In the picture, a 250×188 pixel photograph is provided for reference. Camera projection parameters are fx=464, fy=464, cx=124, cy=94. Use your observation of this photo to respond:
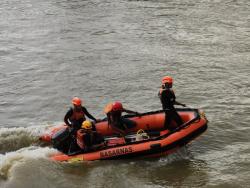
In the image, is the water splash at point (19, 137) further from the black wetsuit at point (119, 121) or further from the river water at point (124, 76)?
the black wetsuit at point (119, 121)

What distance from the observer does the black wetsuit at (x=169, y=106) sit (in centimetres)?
1195

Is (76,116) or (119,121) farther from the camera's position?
(119,121)

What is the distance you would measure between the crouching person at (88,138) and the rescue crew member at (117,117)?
51 centimetres

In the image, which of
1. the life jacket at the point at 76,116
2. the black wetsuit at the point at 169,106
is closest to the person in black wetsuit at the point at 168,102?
the black wetsuit at the point at 169,106

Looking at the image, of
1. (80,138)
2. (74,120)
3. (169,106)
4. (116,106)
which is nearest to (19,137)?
(74,120)

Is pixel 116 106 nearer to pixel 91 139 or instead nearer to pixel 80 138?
pixel 91 139

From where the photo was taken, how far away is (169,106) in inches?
478

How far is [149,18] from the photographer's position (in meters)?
25.8

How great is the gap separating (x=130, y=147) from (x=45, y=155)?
2280 mm

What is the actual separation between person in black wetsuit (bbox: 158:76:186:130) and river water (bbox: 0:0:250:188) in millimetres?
830

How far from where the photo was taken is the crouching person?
11.7 metres

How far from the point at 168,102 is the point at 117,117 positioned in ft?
4.63

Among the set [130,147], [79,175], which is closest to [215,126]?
[130,147]

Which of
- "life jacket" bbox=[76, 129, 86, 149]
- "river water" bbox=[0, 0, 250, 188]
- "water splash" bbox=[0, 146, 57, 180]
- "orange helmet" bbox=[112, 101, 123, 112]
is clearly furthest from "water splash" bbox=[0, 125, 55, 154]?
"orange helmet" bbox=[112, 101, 123, 112]
